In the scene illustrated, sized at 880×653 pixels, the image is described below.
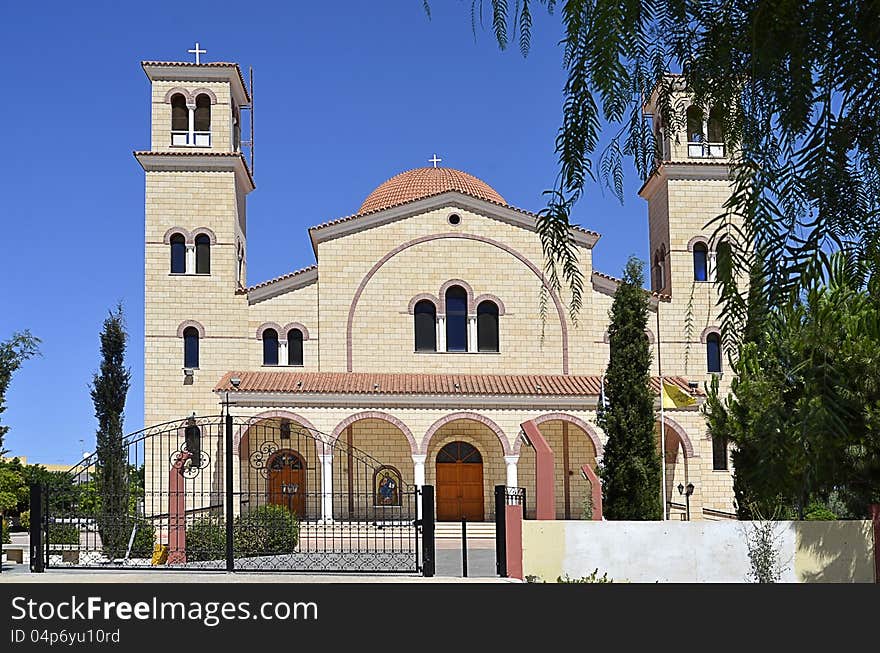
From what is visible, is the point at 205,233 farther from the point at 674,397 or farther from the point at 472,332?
the point at 674,397

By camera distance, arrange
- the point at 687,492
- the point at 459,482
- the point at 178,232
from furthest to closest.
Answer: the point at 459,482
the point at 178,232
the point at 687,492

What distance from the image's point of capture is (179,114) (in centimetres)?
2988

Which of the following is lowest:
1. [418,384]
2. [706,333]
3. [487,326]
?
[418,384]

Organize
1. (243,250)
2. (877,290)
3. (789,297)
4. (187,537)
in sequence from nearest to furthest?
(789,297) < (877,290) < (187,537) < (243,250)

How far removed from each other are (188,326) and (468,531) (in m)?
8.91

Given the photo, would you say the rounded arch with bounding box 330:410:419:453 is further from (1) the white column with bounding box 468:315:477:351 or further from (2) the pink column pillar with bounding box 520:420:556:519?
(2) the pink column pillar with bounding box 520:420:556:519

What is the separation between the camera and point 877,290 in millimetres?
4996

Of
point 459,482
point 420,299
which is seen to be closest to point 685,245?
point 420,299

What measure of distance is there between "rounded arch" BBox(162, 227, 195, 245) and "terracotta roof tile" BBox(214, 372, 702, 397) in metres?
3.72

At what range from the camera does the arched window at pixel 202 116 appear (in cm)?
2997

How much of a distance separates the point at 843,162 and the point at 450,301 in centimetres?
2494

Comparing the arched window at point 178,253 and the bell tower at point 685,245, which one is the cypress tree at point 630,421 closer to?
the bell tower at point 685,245
